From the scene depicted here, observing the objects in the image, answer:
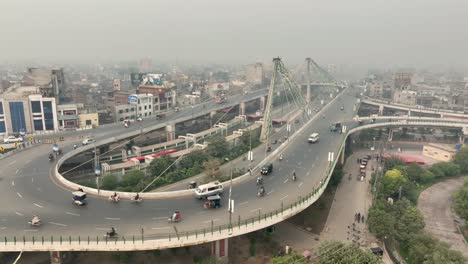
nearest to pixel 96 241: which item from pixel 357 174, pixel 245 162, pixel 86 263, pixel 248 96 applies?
pixel 86 263

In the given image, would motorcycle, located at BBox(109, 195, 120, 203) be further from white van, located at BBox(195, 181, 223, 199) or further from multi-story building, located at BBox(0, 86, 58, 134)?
multi-story building, located at BBox(0, 86, 58, 134)

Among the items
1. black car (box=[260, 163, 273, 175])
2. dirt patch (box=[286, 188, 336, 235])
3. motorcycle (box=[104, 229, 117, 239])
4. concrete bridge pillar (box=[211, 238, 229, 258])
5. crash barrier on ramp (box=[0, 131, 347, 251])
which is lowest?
dirt patch (box=[286, 188, 336, 235])

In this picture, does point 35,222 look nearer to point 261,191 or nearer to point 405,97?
point 261,191

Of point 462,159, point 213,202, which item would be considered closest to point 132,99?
point 213,202

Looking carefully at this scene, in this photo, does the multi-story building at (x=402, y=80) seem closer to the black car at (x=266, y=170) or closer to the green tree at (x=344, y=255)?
the black car at (x=266, y=170)

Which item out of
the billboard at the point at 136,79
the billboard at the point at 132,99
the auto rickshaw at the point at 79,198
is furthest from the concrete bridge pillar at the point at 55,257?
the billboard at the point at 136,79

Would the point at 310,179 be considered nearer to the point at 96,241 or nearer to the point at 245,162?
the point at 245,162

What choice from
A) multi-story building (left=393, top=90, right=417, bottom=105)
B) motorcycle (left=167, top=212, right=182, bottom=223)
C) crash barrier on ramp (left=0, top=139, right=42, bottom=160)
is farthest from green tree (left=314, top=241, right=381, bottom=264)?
multi-story building (left=393, top=90, right=417, bottom=105)
